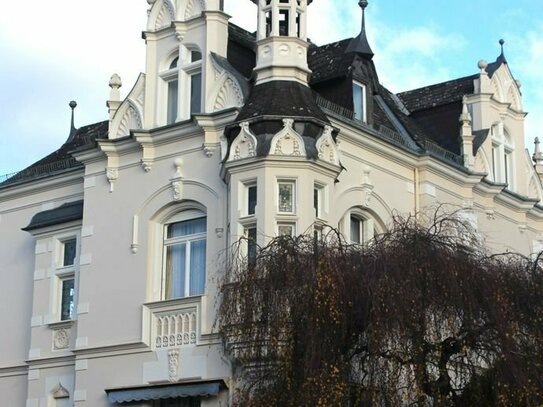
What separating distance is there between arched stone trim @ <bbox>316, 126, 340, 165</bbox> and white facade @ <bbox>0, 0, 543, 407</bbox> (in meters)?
0.05

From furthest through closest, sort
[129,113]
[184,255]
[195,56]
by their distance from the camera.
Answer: [129,113]
[195,56]
[184,255]

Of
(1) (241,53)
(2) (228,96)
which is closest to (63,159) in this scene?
(1) (241,53)

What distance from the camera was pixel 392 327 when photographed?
72.3 ft

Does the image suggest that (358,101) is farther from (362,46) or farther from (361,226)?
(361,226)

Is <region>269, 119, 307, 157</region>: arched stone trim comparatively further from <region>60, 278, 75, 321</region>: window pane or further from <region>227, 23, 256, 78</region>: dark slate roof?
<region>60, 278, 75, 321</region>: window pane

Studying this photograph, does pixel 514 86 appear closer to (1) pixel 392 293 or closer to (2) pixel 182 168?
(2) pixel 182 168

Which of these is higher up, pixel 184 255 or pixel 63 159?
pixel 63 159

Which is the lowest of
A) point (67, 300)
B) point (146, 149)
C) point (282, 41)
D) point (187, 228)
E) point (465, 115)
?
point (67, 300)

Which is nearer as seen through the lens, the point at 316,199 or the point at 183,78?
the point at 316,199

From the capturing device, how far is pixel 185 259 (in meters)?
29.9

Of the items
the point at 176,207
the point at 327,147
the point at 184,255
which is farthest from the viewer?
the point at 176,207

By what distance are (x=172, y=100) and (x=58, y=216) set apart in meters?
4.88

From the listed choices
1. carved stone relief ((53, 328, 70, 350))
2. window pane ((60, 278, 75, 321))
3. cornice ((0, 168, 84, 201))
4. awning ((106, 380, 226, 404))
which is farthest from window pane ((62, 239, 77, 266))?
awning ((106, 380, 226, 404))

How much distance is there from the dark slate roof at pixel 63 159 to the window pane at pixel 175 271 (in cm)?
433
